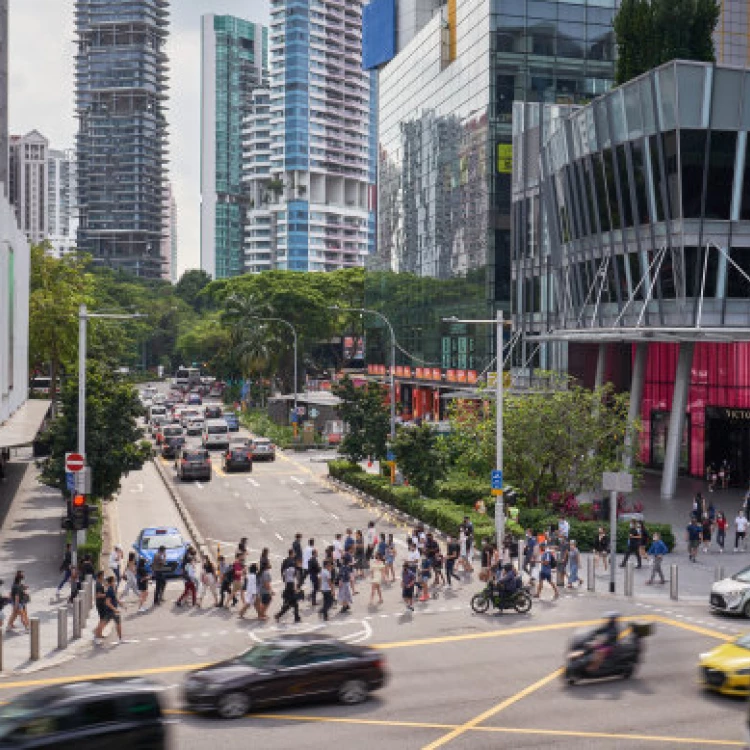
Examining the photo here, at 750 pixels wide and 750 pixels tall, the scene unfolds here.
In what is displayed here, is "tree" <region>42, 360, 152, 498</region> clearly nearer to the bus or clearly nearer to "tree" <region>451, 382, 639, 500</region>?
"tree" <region>451, 382, 639, 500</region>

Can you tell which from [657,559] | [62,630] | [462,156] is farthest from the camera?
[462,156]

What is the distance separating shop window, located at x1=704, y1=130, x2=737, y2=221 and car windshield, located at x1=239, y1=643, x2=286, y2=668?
3684 centimetres

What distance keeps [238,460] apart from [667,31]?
33.6 meters

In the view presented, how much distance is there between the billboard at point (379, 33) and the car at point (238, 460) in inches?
3020

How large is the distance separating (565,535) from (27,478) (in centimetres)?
3401

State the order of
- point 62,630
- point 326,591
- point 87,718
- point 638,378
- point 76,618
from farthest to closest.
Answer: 1. point 638,378
2. point 326,591
3. point 76,618
4. point 62,630
5. point 87,718

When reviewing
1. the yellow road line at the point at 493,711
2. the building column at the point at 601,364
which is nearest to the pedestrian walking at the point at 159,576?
the yellow road line at the point at 493,711

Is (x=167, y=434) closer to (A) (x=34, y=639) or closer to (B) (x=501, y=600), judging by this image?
(B) (x=501, y=600)

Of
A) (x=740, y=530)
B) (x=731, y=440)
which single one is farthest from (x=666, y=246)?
(x=740, y=530)

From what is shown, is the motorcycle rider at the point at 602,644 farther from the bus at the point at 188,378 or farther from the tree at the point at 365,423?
the bus at the point at 188,378

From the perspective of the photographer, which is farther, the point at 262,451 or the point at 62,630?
the point at 262,451

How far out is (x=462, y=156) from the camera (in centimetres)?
8231

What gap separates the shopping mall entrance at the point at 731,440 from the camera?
5619cm

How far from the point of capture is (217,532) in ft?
143
